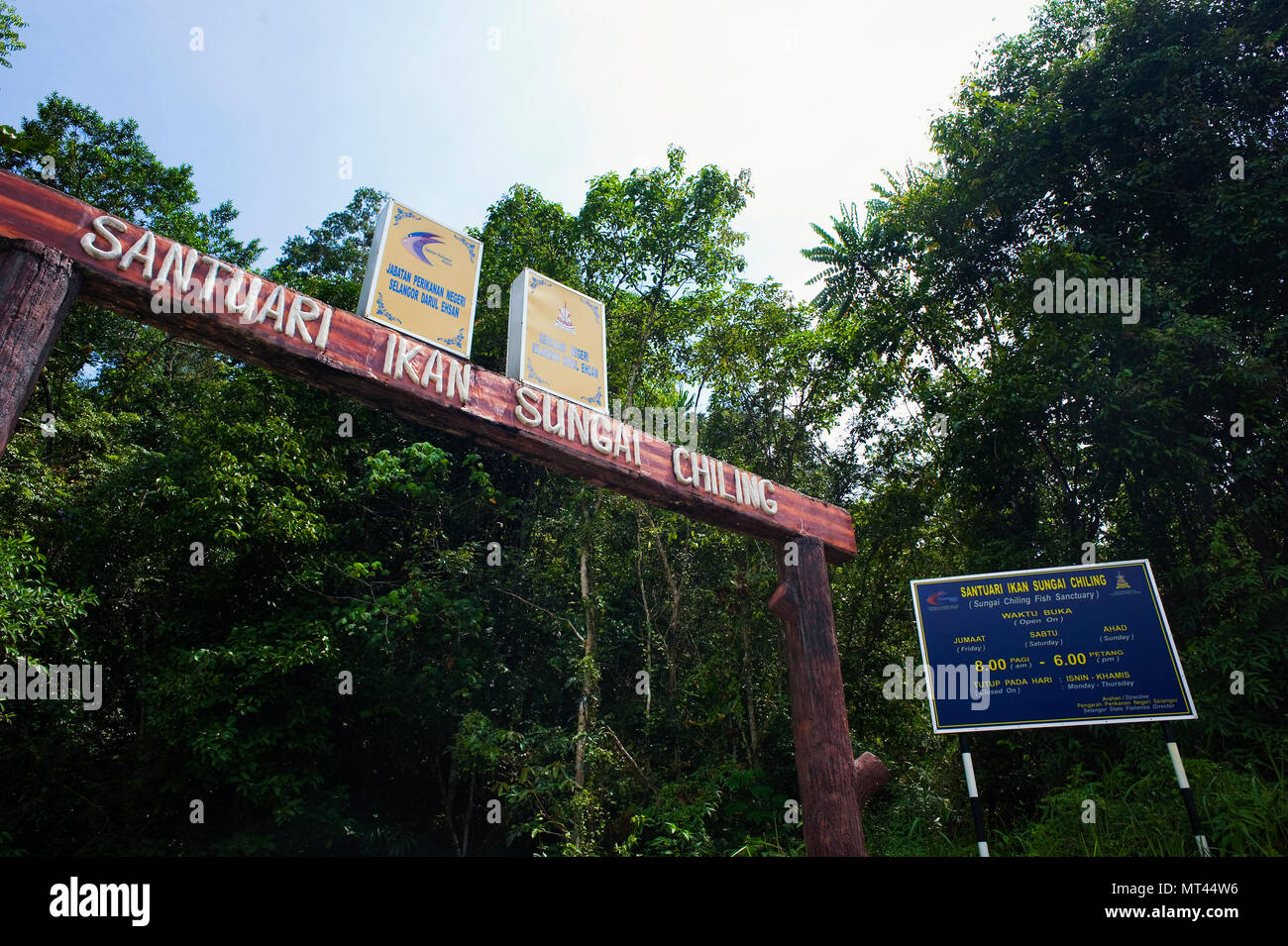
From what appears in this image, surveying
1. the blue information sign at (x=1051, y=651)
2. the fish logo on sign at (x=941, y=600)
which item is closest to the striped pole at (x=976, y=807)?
the blue information sign at (x=1051, y=651)

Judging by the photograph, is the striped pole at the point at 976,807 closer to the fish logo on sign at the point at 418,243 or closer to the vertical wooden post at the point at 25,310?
the fish logo on sign at the point at 418,243

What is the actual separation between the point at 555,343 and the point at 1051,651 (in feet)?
11.5

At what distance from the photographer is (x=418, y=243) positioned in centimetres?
369

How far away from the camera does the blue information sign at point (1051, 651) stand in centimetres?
420

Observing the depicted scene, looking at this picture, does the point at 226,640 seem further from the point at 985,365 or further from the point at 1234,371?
Answer: the point at 1234,371

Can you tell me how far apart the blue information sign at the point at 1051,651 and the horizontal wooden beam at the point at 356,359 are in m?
1.32

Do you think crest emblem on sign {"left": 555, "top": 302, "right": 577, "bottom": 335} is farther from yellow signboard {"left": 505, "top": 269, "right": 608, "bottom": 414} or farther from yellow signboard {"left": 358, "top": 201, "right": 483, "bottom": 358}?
yellow signboard {"left": 358, "top": 201, "right": 483, "bottom": 358}

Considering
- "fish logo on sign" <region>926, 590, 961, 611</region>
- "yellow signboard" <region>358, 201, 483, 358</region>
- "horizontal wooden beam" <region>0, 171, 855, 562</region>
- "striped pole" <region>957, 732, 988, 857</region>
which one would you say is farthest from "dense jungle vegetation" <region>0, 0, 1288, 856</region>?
"yellow signboard" <region>358, 201, 483, 358</region>

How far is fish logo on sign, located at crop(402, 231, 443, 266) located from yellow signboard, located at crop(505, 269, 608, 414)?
486mm

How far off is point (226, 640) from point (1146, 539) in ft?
35.5

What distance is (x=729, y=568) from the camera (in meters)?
10.5

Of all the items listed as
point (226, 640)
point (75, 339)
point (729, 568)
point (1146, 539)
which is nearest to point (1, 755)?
point (226, 640)

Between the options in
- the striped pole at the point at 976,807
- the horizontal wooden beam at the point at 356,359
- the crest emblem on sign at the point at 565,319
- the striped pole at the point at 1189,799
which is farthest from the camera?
the striped pole at the point at 976,807

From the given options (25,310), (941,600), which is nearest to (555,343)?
(25,310)
